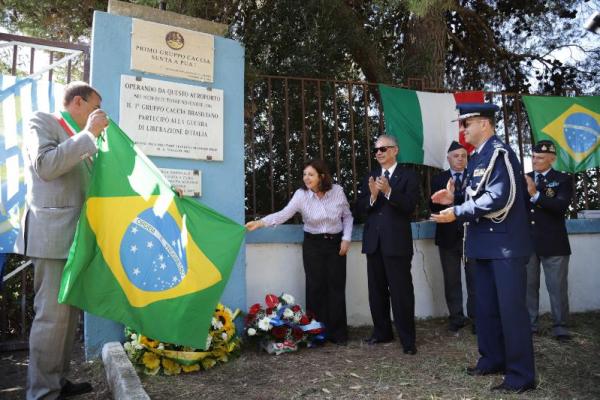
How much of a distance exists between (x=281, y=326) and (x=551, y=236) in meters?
2.64

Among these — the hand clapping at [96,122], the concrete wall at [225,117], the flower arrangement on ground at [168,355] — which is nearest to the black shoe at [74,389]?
the flower arrangement on ground at [168,355]

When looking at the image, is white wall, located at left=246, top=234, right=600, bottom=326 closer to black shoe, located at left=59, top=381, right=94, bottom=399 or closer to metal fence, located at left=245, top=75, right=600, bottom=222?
metal fence, located at left=245, top=75, right=600, bottom=222

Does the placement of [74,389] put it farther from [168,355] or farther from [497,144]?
[497,144]

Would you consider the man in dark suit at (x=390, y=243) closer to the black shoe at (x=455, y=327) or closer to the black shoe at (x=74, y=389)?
the black shoe at (x=455, y=327)

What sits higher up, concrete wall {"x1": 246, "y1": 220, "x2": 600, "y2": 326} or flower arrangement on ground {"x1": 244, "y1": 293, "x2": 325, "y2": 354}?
concrete wall {"x1": 246, "y1": 220, "x2": 600, "y2": 326}

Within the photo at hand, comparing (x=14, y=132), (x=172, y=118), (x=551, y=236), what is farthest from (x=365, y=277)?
(x=14, y=132)

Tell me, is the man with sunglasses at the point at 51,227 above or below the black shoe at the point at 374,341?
above

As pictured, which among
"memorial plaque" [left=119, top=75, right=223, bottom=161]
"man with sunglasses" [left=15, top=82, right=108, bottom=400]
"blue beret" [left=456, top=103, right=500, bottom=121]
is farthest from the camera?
"memorial plaque" [left=119, top=75, right=223, bottom=161]

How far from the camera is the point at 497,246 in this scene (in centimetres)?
323

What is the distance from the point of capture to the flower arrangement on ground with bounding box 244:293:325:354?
4102 mm

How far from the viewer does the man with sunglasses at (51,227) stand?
9.21ft

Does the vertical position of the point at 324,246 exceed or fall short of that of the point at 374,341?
it exceeds it

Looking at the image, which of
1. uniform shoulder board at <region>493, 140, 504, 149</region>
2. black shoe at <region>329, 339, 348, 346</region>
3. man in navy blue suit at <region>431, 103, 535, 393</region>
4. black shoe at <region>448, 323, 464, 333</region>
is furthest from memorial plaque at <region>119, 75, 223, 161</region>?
black shoe at <region>448, 323, 464, 333</region>

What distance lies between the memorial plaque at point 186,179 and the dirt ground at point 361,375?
56.0 inches
